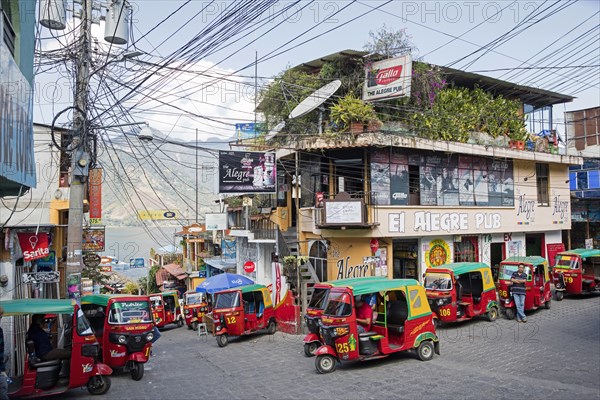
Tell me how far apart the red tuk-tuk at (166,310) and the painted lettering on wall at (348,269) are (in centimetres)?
906

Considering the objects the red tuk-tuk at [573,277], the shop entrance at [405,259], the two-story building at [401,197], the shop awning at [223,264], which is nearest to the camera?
the two-story building at [401,197]

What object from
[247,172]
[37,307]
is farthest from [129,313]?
[247,172]

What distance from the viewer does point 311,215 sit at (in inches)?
827

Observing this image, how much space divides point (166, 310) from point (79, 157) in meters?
14.6

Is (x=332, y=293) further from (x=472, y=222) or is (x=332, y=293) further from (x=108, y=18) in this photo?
(x=472, y=222)

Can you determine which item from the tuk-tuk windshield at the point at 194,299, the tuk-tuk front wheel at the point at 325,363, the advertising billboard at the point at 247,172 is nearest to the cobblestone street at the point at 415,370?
the tuk-tuk front wheel at the point at 325,363

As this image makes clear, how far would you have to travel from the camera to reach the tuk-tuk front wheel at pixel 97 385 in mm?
10312

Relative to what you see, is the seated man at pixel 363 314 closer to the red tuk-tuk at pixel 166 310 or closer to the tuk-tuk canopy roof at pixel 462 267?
the tuk-tuk canopy roof at pixel 462 267

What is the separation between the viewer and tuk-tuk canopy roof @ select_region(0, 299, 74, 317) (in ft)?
30.2

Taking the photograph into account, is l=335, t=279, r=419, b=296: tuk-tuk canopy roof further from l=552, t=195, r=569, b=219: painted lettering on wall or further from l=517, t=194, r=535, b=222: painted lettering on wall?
l=552, t=195, r=569, b=219: painted lettering on wall

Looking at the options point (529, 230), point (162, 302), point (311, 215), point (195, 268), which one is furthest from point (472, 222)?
point (195, 268)

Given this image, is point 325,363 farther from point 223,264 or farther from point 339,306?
point 223,264

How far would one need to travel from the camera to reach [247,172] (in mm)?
19422

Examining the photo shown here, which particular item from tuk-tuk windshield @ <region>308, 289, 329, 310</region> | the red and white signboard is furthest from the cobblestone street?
the red and white signboard
